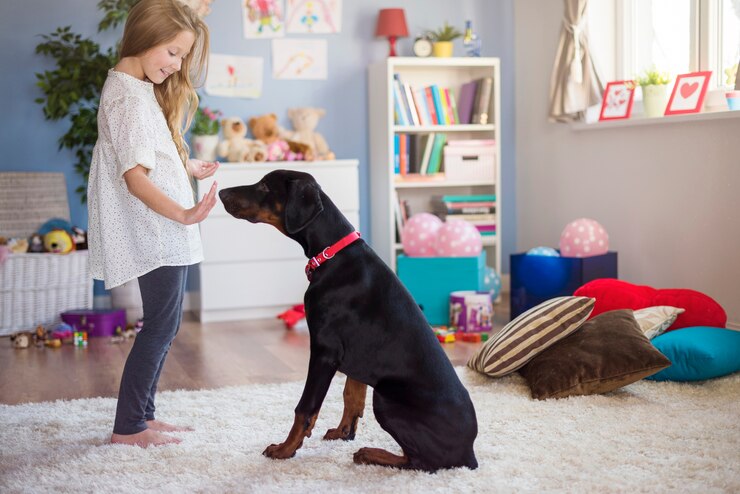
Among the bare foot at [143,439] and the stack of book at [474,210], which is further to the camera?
the stack of book at [474,210]

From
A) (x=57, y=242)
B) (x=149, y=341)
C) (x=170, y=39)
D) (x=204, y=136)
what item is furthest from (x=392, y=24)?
(x=149, y=341)

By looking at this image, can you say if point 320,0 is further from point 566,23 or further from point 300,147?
point 566,23

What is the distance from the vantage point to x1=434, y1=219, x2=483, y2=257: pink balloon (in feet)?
14.0

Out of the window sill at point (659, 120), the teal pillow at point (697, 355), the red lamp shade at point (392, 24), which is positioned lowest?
the teal pillow at point (697, 355)

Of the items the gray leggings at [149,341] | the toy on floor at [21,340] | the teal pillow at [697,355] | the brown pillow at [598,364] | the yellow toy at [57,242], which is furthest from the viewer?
the yellow toy at [57,242]

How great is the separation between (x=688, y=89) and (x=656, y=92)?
0.18 m

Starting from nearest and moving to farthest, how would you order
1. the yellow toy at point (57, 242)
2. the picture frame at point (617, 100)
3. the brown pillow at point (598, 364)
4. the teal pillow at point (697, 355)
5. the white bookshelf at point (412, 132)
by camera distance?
the brown pillow at point (598, 364)
the teal pillow at point (697, 355)
the yellow toy at point (57, 242)
the picture frame at point (617, 100)
the white bookshelf at point (412, 132)

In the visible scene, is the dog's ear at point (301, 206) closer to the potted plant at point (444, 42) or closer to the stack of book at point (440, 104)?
the stack of book at point (440, 104)

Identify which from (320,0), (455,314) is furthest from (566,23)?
(455,314)

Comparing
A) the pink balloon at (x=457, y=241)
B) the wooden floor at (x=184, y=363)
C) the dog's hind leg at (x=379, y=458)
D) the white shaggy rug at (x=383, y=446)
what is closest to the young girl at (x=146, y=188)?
the white shaggy rug at (x=383, y=446)

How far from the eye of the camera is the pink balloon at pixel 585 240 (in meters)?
4.09

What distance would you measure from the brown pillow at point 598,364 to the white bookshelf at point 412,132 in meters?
2.10

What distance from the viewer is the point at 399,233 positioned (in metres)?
4.99

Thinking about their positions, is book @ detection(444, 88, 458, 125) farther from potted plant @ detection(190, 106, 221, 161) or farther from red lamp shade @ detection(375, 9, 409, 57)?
potted plant @ detection(190, 106, 221, 161)
